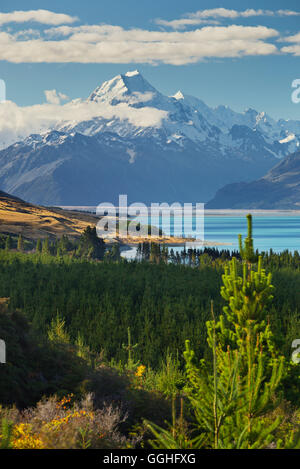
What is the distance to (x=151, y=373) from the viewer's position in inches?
747

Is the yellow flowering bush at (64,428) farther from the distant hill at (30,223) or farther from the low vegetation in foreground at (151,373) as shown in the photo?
the distant hill at (30,223)

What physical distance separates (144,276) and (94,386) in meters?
23.0

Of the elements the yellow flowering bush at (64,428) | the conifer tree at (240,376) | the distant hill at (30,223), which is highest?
the distant hill at (30,223)

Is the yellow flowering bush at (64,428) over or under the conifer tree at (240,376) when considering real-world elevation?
under

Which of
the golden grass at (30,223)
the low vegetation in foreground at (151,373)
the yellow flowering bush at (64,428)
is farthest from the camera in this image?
the golden grass at (30,223)

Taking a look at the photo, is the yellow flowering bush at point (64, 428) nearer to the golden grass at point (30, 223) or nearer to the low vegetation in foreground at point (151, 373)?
the low vegetation in foreground at point (151, 373)

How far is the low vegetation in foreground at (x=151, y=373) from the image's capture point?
33.7 feet
